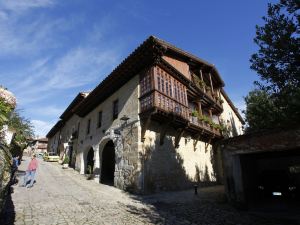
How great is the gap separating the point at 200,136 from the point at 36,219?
13033 mm

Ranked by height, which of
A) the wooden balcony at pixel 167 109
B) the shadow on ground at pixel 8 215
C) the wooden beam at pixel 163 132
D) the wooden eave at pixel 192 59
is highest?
the wooden eave at pixel 192 59

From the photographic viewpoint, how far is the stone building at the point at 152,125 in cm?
1232

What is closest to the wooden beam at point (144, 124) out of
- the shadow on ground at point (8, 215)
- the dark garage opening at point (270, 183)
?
the dark garage opening at point (270, 183)

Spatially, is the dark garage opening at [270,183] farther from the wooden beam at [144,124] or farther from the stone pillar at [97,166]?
→ the stone pillar at [97,166]

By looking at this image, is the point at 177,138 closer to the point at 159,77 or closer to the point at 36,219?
the point at 159,77

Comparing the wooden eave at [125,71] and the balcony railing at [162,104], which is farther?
the wooden eave at [125,71]

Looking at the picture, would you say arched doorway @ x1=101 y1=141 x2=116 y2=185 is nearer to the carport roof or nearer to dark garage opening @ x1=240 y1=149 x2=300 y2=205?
dark garage opening @ x1=240 y1=149 x2=300 y2=205

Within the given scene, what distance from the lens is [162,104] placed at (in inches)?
488

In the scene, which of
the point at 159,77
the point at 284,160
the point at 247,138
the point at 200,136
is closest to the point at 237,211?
the point at 247,138

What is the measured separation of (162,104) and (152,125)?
56.7 inches

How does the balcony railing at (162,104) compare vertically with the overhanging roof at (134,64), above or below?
below

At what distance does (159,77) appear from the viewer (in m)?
13.1

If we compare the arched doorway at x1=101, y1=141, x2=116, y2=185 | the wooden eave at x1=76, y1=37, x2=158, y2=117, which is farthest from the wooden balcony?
the arched doorway at x1=101, y1=141, x2=116, y2=185

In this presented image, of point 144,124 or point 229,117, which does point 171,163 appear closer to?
point 144,124
